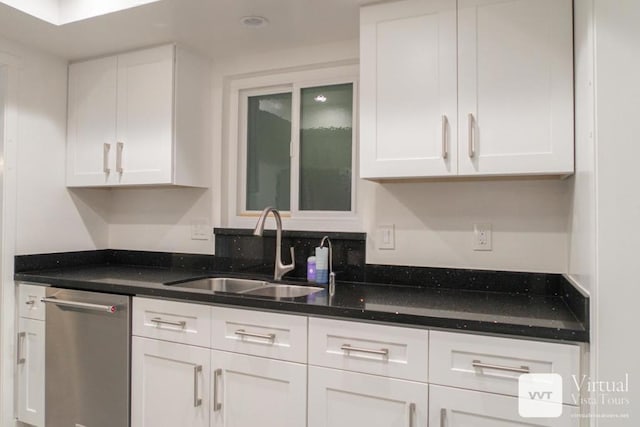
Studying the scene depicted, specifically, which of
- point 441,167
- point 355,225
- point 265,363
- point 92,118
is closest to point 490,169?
point 441,167

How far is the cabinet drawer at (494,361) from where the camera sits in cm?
128

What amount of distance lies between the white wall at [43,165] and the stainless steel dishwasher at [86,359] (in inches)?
17.8

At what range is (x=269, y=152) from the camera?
2.49 meters

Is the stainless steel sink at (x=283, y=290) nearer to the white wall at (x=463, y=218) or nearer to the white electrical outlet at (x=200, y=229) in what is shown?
the white wall at (x=463, y=218)

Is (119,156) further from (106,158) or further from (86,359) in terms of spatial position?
(86,359)

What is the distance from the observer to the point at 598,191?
1217 mm

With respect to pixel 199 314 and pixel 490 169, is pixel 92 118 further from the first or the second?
pixel 490 169

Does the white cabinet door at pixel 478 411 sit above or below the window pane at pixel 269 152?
below

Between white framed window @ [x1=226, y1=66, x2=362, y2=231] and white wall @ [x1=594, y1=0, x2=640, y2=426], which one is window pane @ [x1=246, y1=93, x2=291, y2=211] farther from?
white wall @ [x1=594, y1=0, x2=640, y2=426]

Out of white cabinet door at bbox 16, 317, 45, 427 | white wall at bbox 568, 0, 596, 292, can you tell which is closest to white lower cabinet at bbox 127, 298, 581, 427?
white wall at bbox 568, 0, 596, 292

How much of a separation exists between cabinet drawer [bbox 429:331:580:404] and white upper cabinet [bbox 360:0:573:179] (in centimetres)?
63

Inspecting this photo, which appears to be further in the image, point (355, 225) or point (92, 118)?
point (92, 118)

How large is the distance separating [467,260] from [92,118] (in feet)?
7.10

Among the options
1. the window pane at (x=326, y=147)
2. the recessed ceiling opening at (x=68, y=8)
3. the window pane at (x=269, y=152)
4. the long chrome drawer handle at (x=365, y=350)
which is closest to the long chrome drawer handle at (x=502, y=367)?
the long chrome drawer handle at (x=365, y=350)
